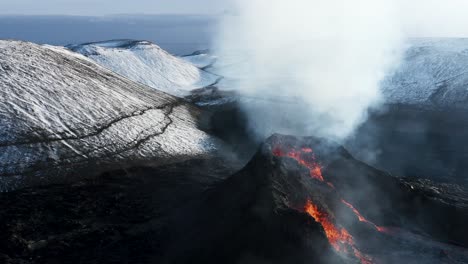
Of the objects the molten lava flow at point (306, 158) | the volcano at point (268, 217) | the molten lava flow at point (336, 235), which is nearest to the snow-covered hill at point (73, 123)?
the volcano at point (268, 217)

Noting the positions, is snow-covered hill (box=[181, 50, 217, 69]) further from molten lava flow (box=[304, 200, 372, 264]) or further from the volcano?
molten lava flow (box=[304, 200, 372, 264])

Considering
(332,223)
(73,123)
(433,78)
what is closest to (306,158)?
(332,223)

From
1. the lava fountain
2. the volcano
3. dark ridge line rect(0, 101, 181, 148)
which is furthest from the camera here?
dark ridge line rect(0, 101, 181, 148)

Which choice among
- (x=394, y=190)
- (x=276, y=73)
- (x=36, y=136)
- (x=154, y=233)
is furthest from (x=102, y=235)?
(x=276, y=73)

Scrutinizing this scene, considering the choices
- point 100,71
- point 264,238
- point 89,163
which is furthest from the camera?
point 100,71

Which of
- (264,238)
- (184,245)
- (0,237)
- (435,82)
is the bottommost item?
(0,237)

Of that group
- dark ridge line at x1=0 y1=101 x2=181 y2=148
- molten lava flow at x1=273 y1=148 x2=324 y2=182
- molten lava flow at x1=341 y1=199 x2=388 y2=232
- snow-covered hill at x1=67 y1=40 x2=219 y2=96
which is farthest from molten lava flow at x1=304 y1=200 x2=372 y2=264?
snow-covered hill at x1=67 y1=40 x2=219 y2=96

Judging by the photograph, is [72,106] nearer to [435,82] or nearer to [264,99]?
[264,99]
